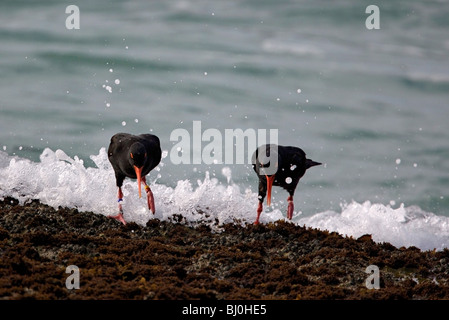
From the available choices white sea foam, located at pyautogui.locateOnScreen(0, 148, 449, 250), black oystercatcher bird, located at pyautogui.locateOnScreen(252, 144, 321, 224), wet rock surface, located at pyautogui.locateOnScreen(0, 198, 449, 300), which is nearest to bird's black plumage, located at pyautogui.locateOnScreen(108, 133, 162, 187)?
white sea foam, located at pyautogui.locateOnScreen(0, 148, 449, 250)

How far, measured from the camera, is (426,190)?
1628cm

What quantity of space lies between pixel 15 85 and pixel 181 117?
18.8 ft

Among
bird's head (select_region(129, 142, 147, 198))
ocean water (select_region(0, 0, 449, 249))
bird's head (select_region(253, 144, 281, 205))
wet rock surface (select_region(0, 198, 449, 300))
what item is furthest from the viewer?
ocean water (select_region(0, 0, 449, 249))

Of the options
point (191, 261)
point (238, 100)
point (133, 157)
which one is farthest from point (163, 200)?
point (238, 100)

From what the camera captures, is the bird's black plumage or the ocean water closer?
the bird's black plumage

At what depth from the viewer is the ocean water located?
39.1 ft

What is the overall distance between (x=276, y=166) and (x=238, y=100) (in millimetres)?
10266

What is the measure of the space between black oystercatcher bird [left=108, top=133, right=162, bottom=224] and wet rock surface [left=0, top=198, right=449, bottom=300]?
29.1 inches

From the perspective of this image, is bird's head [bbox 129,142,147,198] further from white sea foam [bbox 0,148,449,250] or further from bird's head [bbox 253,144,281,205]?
bird's head [bbox 253,144,281,205]

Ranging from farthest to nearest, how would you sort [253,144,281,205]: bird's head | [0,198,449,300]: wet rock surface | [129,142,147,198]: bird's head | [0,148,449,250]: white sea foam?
[0,148,449,250]: white sea foam, [253,144,281,205]: bird's head, [129,142,147,198]: bird's head, [0,198,449,300]: wet rock surface

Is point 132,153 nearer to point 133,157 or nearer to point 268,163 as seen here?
point 133,157
